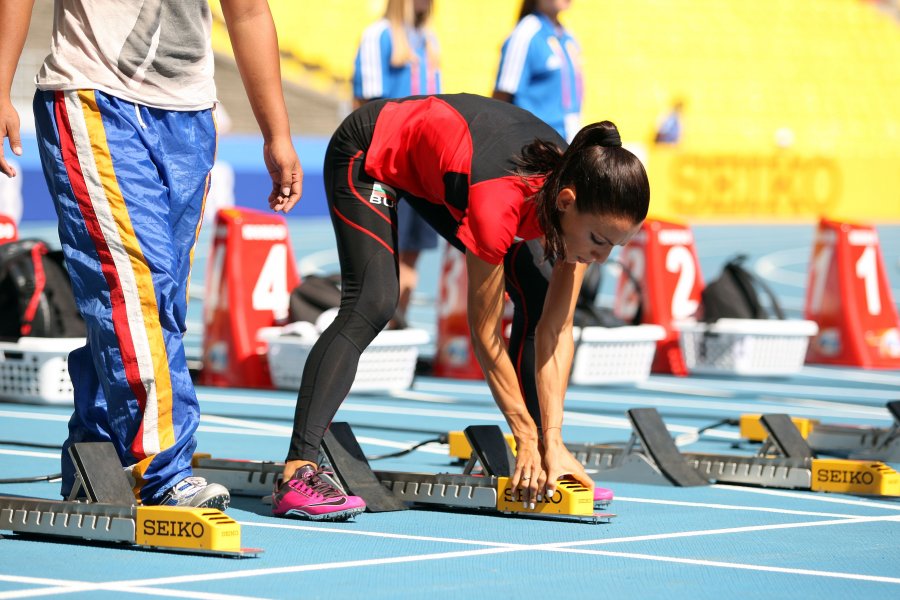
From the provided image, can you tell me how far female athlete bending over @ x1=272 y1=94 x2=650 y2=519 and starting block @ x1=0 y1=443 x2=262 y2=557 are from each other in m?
0.64

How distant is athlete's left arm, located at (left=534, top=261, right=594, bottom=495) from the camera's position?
469cm

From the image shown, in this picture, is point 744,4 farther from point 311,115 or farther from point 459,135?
point 459,135

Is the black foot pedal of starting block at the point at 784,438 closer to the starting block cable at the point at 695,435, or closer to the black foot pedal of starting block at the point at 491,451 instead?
the starting block cable at the point at 695,435

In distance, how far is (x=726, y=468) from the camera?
5691 mm

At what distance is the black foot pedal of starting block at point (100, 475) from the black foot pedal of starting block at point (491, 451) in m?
1.28

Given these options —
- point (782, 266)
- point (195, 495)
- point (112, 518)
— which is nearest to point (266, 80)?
point (195, 495)

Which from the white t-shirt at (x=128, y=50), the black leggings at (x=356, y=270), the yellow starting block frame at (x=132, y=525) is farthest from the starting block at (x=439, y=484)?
the white t-shirt at (x=128, y=50)

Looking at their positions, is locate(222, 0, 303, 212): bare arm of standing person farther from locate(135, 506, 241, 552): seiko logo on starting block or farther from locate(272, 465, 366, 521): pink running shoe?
locate(135, 506, 241, 552): seiko logo on starting block

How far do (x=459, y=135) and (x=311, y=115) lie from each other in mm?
23847

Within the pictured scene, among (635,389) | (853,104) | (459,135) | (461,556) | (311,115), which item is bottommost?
(461,556)

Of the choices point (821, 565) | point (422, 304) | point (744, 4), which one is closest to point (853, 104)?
point (744, 4)

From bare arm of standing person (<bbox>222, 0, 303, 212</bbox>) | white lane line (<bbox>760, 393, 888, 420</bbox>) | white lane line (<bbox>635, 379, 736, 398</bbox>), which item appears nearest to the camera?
bare arm of standing person (<bbox>222, 0, 303, 212</bbox>)

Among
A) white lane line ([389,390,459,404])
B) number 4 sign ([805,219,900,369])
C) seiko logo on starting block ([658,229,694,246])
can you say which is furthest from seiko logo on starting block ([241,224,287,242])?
number 4 sign ([805,219,900,369])

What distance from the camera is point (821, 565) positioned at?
413 centimetres
